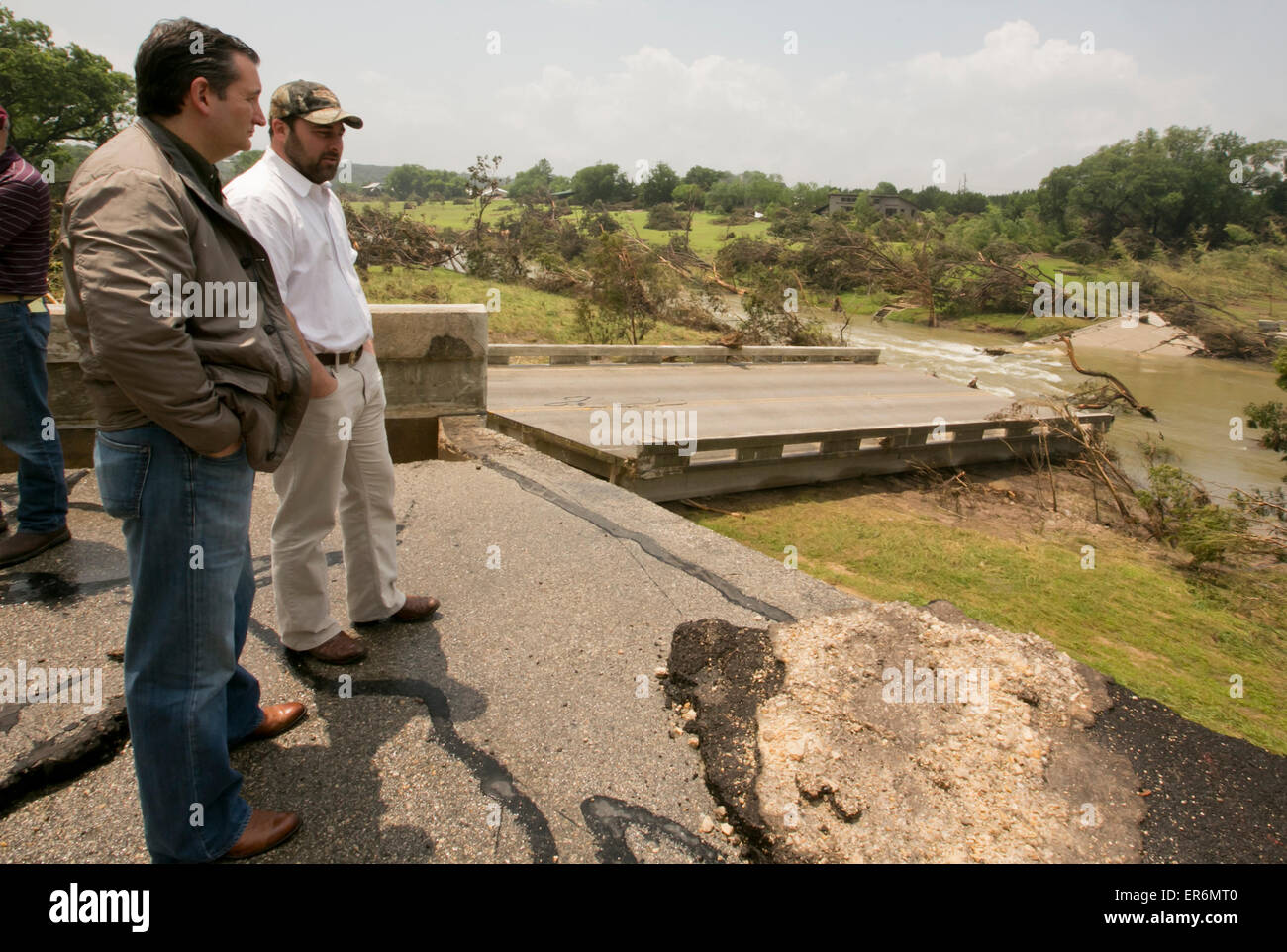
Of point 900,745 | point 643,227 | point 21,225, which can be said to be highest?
point 643,227

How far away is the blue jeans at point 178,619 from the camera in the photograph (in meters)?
2.13

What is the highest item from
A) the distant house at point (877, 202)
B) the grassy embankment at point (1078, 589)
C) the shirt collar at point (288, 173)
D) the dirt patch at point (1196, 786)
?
Result: the distant house at point (877, 202)

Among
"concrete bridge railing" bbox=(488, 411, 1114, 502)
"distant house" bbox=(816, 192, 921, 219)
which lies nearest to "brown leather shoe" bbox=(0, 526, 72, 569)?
"concrete bridge railing" bbox=(488, 411, 1114, 502)

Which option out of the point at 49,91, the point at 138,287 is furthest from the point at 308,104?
the point at 49,91

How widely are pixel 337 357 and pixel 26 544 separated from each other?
266cm

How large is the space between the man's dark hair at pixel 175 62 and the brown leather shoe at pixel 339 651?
7.30 feet

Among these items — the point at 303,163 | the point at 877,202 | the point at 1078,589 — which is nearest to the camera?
the point at 303,163

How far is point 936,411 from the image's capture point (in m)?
14.7

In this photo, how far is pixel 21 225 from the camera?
13.4 ft

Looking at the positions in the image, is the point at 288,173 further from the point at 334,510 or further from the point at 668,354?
the point at 668,354

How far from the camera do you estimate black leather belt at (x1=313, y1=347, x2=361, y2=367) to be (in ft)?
10.5

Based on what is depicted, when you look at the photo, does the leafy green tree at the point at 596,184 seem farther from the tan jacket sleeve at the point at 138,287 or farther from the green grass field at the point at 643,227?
the tan jacket sleeve at the point at 138,287

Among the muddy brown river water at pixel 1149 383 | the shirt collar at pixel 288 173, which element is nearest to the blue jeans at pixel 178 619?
the shirt collar at pixel 288 173
